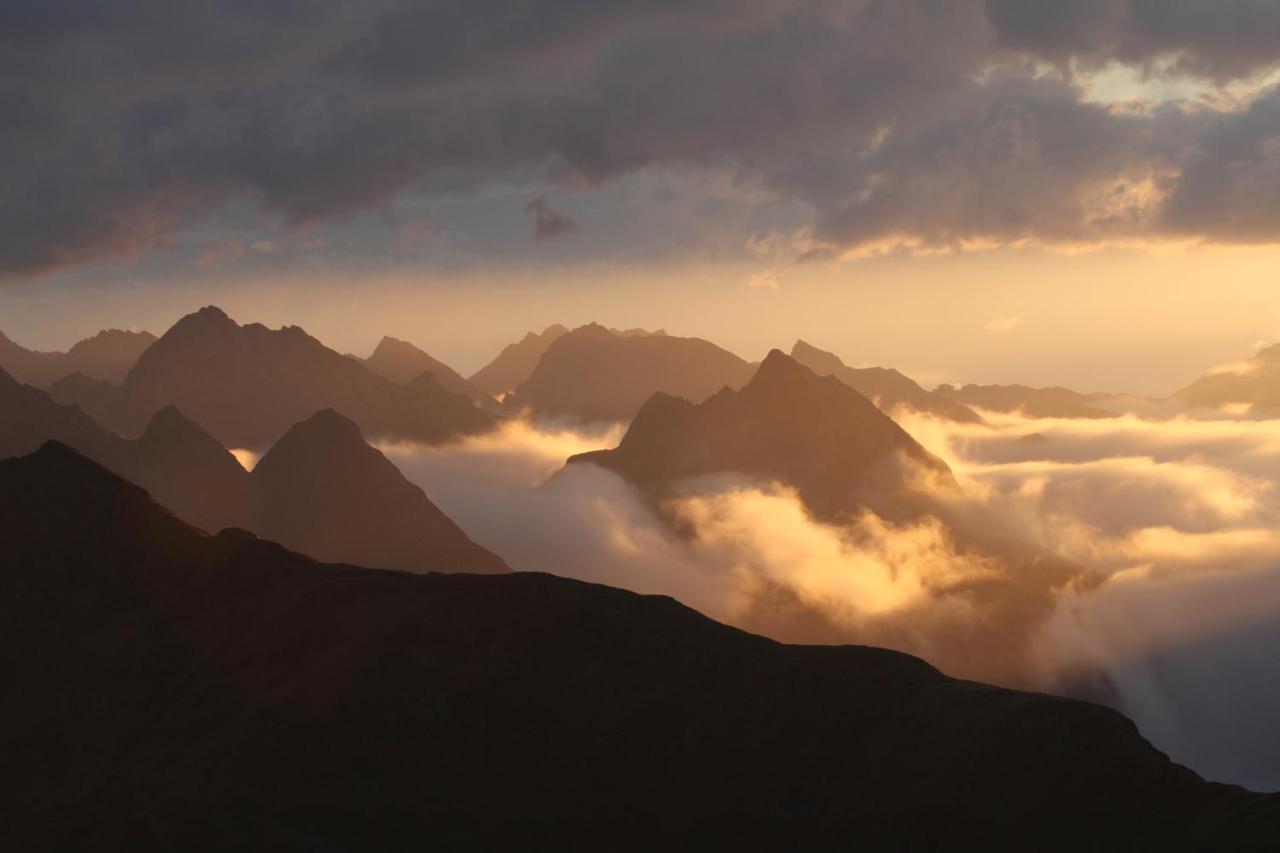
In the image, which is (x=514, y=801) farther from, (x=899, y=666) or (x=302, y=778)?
(x=899, y=666)

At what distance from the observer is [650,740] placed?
12950 cm

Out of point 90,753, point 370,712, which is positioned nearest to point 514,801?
point 370,712

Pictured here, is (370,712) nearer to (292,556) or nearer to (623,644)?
(623,644)

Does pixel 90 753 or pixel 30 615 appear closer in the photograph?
pixel 90 753

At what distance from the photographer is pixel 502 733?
431 ft

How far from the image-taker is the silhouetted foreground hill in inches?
4382

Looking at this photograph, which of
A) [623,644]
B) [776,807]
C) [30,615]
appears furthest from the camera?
[30,615]

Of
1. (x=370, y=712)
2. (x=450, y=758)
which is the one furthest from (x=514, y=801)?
(x=370, y=712)

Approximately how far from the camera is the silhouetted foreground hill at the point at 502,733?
11131cm

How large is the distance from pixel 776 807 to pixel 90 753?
7349 cm

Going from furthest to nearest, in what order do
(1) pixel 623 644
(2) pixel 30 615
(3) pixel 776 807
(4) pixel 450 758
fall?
1. (2) pixel 30 615
2. (1) pixel 623 644
3. (4) pixel 450 758
4. (3) pixel 776 807

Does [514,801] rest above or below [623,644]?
below

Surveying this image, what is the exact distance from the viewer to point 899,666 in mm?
130750

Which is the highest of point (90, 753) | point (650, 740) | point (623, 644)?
point (623, 644)
